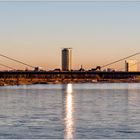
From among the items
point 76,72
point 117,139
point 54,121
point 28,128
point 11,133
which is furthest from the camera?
point 76,72

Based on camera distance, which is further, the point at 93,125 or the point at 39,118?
the point at 39,118

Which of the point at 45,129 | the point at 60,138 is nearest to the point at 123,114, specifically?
the point at 45,129

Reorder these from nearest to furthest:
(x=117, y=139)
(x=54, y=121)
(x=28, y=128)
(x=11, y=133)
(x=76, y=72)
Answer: (x=117, y=139)
(x=11, y=133)
(x=28, y=128)
(x=54, y=121)
(x=76, y=72)

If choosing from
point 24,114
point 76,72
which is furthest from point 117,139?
point 76,72

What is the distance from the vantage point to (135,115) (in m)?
50.1

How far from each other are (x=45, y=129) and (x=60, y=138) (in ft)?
13.1

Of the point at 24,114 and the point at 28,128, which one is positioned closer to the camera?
the point at 28,128

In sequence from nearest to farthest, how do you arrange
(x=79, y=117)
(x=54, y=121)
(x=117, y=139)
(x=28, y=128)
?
(x=117, y=139) < (x=28, y=128) < (x=54, y=121) < (x=79, y=117)

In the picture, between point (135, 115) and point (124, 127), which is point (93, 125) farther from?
point (135, 115)

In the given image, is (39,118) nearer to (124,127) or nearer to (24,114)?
(24,114)

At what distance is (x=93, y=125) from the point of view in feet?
136

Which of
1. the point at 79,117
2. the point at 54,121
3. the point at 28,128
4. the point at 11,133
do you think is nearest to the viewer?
the point at 11,133

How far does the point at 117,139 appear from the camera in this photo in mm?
34531

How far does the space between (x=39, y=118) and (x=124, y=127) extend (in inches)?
354
